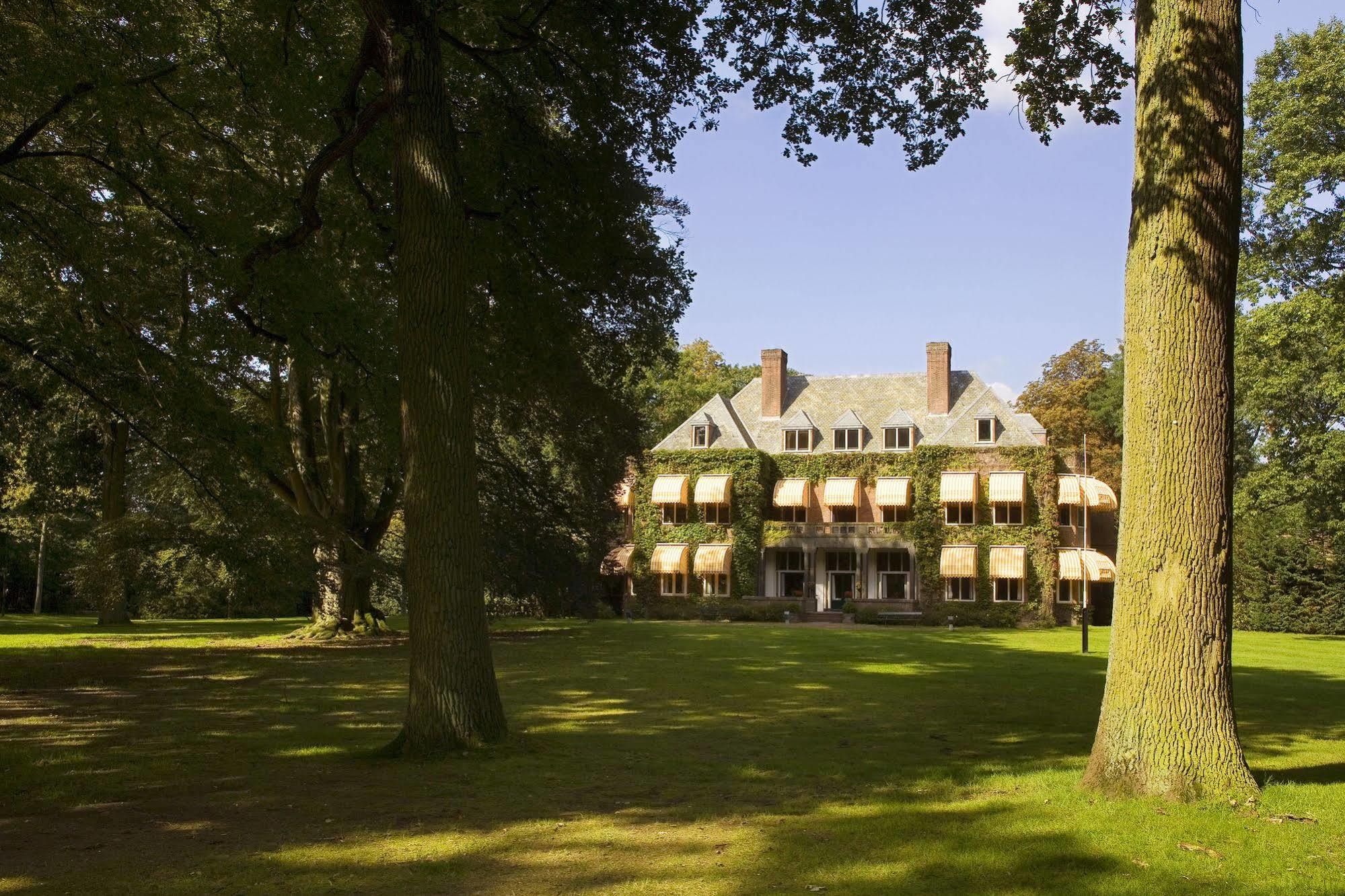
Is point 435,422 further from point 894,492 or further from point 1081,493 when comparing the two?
point 1081,493

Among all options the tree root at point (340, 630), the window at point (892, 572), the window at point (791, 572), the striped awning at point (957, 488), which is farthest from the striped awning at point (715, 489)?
the tree root at point (340, 630)

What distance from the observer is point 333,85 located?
12766 millimetres

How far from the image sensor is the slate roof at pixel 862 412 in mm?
44875

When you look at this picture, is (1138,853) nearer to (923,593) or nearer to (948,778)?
(948,778)

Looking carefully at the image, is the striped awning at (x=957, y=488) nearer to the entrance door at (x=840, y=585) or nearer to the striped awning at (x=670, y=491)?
the entrance door at (x=840, y=585)

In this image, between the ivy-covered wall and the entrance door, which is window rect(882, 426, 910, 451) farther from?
the entrance door

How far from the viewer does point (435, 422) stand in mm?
9203

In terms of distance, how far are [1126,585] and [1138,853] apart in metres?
2.14

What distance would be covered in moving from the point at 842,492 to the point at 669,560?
8115 millimetres

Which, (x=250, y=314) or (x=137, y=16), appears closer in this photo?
(x=137, y=16)

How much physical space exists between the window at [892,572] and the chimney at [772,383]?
8.31 m

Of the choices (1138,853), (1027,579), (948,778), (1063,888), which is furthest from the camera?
(1027,579)

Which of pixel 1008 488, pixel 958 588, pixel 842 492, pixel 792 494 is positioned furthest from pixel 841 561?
pixel 1008 488

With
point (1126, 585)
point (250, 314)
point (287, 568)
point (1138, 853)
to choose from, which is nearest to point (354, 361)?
point (250, 314)
